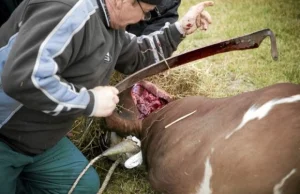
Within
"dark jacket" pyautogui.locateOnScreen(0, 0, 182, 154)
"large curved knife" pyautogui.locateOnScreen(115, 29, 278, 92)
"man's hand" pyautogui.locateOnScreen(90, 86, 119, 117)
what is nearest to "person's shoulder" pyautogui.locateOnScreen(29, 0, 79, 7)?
"dark jacket" pyautogui.locateOnScreen(0, 0, 182, 154)

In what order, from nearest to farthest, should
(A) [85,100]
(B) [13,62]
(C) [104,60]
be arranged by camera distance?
(B) [13,62]
(A) [85,100]
(C) [104,60]

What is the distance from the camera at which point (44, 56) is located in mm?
1303

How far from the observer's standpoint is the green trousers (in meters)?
1.70

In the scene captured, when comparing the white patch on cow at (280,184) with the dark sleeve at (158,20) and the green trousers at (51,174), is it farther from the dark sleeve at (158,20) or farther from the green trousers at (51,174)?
the dark sleeve at (158,20)

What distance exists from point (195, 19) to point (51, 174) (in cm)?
89

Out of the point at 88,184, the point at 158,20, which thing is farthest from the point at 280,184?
the point at 158,20

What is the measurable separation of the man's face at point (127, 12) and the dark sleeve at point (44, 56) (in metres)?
0.15

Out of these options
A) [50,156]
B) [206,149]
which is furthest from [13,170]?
[206,149]

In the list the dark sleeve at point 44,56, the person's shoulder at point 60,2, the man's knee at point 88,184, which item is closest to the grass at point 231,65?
the man's knee at point 88,184

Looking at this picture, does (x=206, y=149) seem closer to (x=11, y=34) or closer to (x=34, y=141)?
(x=34, y=141)

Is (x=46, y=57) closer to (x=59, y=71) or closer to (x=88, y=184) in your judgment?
(x=59, y=71)

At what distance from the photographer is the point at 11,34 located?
1507 mm

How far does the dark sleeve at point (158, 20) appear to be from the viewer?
274 centimetres

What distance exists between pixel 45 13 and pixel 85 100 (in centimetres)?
30
